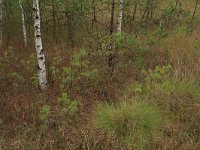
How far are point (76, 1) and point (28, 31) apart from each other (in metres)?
4.04

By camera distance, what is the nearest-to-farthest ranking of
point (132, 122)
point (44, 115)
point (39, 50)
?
point (132, 122) → point (44, 115) → point (39, 50)

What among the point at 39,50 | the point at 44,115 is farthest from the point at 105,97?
the point at 39,50

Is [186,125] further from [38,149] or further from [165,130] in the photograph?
[38,149]

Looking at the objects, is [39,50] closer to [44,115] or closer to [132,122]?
[44,115]

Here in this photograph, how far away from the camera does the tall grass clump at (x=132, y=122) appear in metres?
5.96

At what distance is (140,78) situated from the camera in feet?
30.2

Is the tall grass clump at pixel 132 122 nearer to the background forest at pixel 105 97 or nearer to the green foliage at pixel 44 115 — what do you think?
the background forest at pixel 105 97

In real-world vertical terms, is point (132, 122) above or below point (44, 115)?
above

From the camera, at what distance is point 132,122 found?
6.14 m

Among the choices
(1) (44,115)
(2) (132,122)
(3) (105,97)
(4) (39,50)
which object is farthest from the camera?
(4) (39,50)

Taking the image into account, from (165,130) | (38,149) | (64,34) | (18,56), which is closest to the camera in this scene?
(38,149)

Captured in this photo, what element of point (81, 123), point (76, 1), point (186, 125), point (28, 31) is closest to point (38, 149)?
point (81, 123)

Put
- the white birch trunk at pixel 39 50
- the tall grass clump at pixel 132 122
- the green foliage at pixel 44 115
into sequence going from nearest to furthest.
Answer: the tall grass clump at pixel 132 122 < the green foliage at pixel 44 115 < the white birch trunk at pixel 39 50

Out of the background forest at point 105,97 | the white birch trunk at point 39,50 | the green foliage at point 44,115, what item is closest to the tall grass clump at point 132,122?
the background forest at point 105,97
